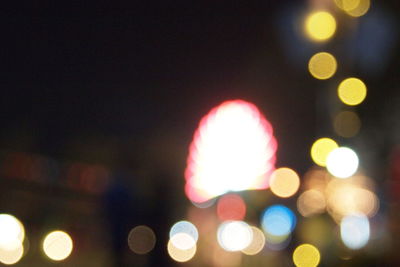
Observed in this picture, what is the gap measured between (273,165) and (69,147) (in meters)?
5.59

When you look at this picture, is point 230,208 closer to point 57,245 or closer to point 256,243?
point 256,243

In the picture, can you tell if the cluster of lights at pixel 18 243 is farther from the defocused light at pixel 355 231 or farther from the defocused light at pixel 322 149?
the defocused light at pixel 322 149

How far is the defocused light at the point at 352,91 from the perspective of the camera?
15.1 metres

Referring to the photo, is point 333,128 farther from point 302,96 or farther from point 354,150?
point 302,96

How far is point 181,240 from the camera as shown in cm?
1814

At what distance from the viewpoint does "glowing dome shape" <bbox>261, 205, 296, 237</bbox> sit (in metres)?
19.9

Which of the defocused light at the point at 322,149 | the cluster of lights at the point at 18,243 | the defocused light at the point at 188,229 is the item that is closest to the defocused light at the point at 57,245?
the cluster of lights at the point at 18,243

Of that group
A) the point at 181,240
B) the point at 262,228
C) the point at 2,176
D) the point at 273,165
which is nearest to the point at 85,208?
the point at 2,176

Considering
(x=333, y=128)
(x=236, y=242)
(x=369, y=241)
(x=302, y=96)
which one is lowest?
(x=369, y=241)

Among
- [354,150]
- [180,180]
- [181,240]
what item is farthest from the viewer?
[180,180]

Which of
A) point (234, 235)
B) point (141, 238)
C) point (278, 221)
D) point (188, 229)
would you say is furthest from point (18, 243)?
point (278, 221)

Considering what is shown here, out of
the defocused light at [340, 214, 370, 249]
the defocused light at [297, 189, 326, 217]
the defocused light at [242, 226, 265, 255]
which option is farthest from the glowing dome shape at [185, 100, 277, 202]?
the defocused light at [340, 214, 370, 249]

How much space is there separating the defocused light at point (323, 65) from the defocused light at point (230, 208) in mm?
3299

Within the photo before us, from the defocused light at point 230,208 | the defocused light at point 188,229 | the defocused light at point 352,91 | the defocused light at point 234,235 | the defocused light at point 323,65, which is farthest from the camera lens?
the defocused light at point 230,208
